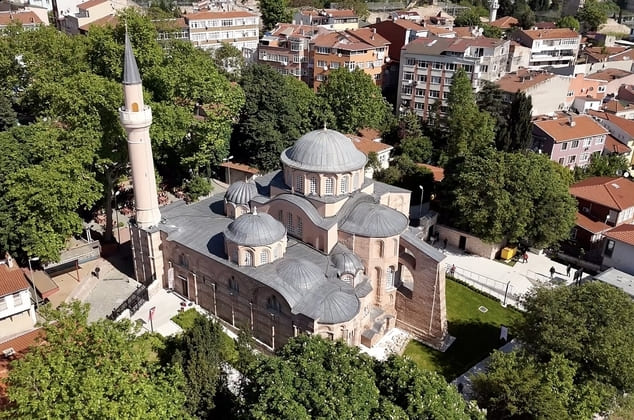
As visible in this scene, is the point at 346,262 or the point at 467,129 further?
the point at 467,129

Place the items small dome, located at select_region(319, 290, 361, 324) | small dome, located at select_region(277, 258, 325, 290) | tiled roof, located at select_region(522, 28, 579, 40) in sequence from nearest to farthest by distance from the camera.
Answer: small dome, located at select_region(319, 290, 361, 324) → small dome, located at select_region(277, 258, 325, 290) → tiled roof, located at select_region(522, 28, 579, 40)

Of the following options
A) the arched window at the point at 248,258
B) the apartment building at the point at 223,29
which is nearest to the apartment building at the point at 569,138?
the arched window at the point at 248,258

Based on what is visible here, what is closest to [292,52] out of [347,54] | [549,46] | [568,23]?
[347,54]

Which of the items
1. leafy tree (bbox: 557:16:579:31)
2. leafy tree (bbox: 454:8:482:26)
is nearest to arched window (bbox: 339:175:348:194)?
leafy tree (bbox: 454:8:482:26)

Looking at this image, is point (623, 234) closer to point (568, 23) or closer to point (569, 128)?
point (569, 128)

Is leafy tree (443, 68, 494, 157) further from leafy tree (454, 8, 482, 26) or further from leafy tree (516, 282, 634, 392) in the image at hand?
leafy tree (454, 8, 482, 26)

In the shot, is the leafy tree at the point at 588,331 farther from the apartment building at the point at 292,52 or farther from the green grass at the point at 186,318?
the apartment building at the point at 292,52

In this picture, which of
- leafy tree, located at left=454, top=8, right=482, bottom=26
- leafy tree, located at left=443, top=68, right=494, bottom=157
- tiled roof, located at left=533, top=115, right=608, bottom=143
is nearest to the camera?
leafy tree, located at left=443, top=68, right=494, bottom=157
